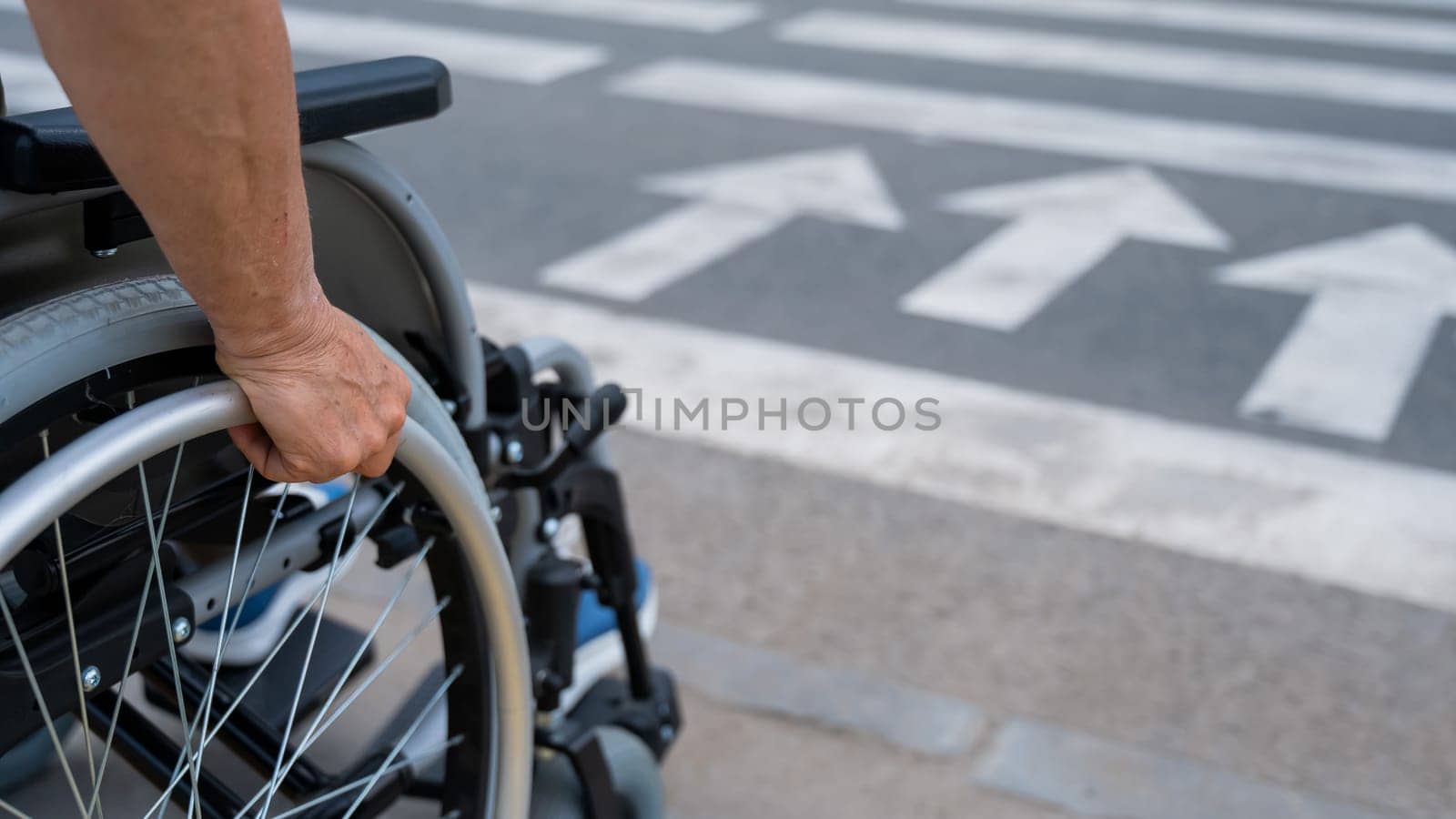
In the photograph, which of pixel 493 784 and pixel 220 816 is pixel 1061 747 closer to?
pixel 493 784

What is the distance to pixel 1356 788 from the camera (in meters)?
2.79

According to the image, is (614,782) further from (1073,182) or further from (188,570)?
(1073,182)

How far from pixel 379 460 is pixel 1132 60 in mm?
7574

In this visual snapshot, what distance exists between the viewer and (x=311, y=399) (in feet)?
4.62

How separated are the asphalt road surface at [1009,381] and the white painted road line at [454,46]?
0.05m

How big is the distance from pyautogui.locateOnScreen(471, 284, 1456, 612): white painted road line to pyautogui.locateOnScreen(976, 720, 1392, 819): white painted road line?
0.90 meters

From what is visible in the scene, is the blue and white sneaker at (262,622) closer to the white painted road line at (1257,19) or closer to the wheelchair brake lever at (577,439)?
the wheelchair brake lever at (577,439)

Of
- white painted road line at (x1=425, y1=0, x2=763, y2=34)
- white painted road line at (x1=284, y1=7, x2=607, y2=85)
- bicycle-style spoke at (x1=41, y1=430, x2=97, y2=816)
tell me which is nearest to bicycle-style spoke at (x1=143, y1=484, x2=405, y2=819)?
bicycle-style spoke at (x1=41, y1=430, x2=97, y2=816)

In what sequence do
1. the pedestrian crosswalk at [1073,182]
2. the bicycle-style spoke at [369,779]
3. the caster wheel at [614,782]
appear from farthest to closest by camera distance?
the pedestrian crosswalk at [1073,182] → the caster wheel at [614,782] → the bicycle-style spoke at [369,779]

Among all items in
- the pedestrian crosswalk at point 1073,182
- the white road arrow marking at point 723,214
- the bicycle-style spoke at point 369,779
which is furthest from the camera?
the white road arrow marking at point 723,214

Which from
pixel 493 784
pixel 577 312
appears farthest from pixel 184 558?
pixel 577 312

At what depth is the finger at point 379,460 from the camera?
4.86 ft

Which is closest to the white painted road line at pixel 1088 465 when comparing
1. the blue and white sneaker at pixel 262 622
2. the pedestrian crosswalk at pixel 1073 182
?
the pedestrian crosswalk at pixel 1073 182

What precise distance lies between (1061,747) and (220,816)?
5.43 feet
